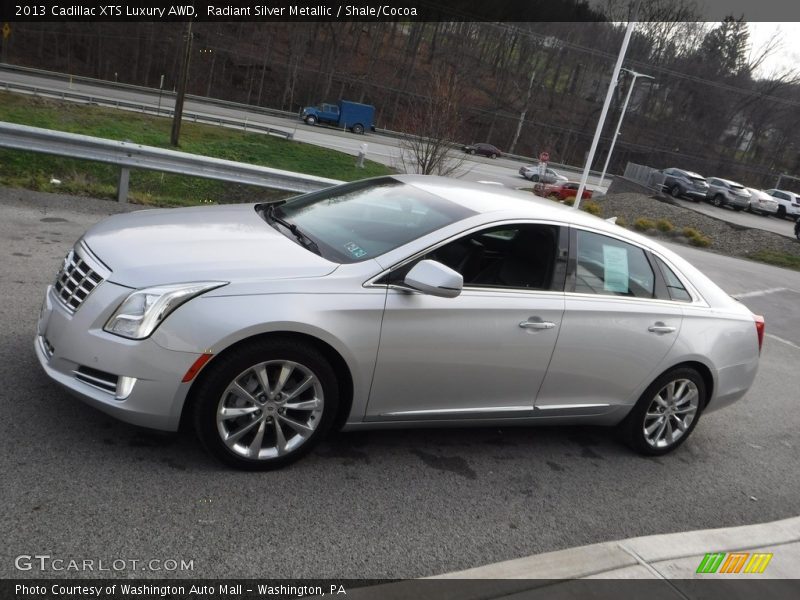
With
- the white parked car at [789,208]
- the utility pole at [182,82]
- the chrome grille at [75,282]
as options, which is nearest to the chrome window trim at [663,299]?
the chrome grille at [75,282]

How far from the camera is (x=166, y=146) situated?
2575 centimetres

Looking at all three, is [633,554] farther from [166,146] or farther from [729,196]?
[729,196]

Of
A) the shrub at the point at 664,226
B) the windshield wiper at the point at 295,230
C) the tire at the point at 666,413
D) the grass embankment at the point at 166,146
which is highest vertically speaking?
the windshield wiper at the point at 295,230

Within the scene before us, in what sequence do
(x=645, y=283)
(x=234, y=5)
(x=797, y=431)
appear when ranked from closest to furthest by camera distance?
1. (x=645, y=283)
2. (x=797, y=431)
3. (x=234, y=5)

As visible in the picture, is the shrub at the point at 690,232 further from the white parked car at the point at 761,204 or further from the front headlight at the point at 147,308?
the front headlight at the point at 147,308

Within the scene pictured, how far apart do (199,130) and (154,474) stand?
30989 mm

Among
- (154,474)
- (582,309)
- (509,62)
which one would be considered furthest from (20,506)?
(509,62)

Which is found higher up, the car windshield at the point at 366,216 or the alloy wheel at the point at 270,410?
the car windshield at the point at 366,216

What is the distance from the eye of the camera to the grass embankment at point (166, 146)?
14.7m

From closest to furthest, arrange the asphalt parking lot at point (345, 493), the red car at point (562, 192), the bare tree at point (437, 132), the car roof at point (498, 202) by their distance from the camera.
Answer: the asphalt parking lot at point (345, 493) → the car roof at point (498, 202) → the bare tree at point (437, 132) → the red car at point (562, 192)

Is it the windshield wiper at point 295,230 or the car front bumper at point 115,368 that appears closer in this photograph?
the car front bumper at point 115,368

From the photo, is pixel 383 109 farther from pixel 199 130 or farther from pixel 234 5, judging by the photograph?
pixel 199 130

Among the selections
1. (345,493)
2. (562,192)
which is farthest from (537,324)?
(562,192)

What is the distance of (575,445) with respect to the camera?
4.92 metres
